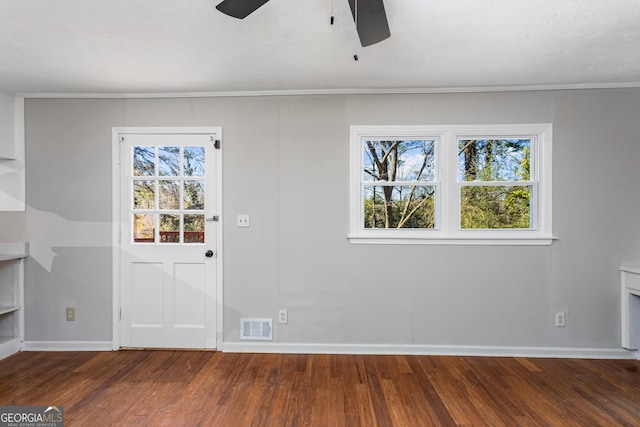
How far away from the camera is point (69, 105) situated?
3254mm

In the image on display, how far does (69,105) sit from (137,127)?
0.66 metres

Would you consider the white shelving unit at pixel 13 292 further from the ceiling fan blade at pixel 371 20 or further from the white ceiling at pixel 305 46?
the ceiling fan blade at pixel 371 20

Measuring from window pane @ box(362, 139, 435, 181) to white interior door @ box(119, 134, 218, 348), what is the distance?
1.43 meters

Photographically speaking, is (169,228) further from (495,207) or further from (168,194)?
(495,207)

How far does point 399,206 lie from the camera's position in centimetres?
325

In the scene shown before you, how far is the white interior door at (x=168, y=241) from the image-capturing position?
3254mm

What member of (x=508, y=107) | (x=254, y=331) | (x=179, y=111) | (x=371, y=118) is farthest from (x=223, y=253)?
(x=508, y=107)

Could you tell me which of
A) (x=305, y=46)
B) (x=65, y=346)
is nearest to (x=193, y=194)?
(x=305, y=46)

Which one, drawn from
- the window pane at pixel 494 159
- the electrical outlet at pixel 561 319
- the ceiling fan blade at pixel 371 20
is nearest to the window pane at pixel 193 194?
the ceiling fan blade at pixel 371 20

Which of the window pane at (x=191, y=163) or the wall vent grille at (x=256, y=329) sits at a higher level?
the window pane at (x=191, y=163)

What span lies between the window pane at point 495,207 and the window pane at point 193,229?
2.38 m

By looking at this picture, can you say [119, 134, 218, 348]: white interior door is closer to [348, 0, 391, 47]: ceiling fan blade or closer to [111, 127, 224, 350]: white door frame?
[111, 127, 224, 350]: white door frame

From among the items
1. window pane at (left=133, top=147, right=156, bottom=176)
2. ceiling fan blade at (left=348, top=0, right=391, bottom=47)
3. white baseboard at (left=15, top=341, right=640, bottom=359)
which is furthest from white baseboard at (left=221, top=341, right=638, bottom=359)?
ceiling fan blade at (left=348, top=0, right=391, bottom=47)

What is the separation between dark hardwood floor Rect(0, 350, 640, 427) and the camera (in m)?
2.20
